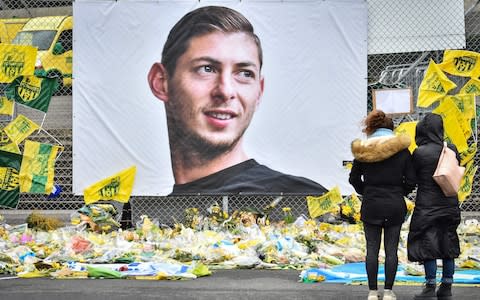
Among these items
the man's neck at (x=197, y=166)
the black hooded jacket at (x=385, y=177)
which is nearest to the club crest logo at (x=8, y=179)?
the man's neck at (x=197, y=166)

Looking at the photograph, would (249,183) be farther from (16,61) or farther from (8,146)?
(16,61)

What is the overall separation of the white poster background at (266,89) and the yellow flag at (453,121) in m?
1.09

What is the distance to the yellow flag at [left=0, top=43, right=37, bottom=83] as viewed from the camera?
10.8 m

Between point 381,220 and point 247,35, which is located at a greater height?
point 247,35

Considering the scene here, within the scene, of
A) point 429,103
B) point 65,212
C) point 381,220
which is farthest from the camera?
point 65,212

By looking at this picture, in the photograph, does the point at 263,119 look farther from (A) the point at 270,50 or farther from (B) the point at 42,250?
(B) the point at 42,250

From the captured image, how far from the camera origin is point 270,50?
34.0ft

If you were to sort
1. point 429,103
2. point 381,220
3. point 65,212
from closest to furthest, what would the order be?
point 381,220
point 429,103
point 65,212

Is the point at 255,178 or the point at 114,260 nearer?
the point at 114,260

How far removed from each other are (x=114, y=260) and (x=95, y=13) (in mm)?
4008

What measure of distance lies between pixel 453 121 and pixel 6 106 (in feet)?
20.9

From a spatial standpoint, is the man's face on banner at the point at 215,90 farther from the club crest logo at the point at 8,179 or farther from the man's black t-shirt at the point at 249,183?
the club crest logo at the point at 8,179

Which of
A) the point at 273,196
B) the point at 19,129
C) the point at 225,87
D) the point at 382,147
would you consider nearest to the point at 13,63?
the point at 19,129

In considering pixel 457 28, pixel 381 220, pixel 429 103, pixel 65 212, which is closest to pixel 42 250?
pixel 65 212
